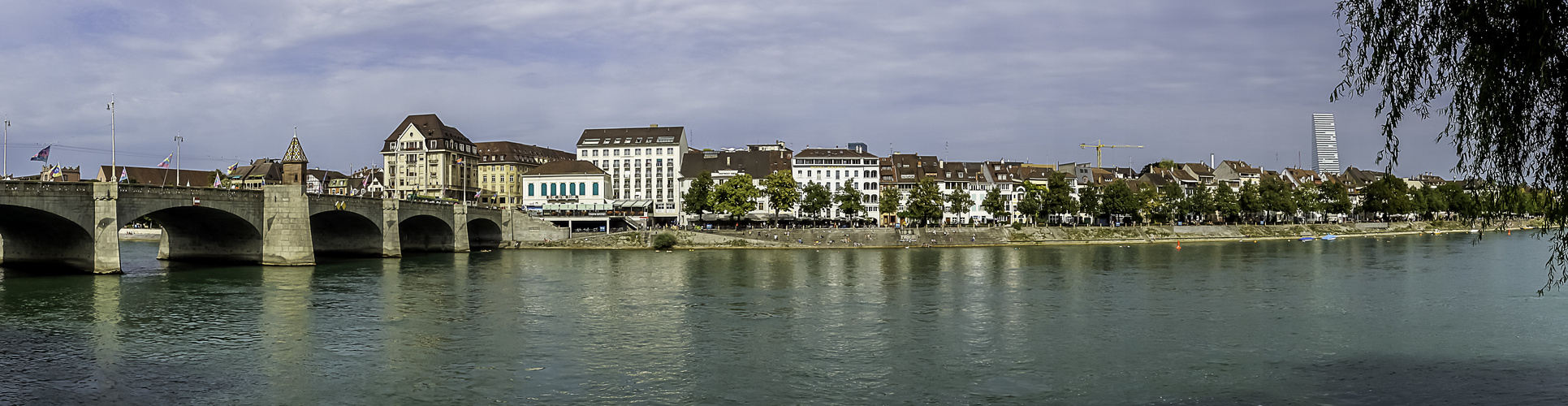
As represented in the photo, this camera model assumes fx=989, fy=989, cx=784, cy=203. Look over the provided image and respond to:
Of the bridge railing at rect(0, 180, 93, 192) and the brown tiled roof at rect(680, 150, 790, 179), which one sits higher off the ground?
the brown tiled roof at rect(680, 150, 790, 179)

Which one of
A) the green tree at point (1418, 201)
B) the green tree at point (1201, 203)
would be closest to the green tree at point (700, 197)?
the green tree at point (1201, 203)

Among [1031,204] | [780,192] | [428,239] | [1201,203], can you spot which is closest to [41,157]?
[428,239]

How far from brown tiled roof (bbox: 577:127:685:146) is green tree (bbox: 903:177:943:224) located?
3403cm

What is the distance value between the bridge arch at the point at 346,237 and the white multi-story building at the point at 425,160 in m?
51.9

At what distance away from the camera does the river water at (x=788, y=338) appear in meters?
23.0

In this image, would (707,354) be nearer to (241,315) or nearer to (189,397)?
(189,397)

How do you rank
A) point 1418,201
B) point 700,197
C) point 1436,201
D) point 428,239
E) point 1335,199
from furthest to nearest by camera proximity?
point 1436,201, point 1418,201, point 1335,199, point 700,197, point 428,239

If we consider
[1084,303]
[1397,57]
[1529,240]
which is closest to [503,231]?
[1084,303]

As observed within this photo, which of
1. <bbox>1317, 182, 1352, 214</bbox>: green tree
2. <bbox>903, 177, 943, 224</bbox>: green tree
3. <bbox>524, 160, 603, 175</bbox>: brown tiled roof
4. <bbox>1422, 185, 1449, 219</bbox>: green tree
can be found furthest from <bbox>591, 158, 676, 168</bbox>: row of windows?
<bbox>1422, 185, 1449, 219</bbox>: green tree

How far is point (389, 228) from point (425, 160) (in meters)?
60.0

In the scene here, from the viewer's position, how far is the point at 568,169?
12481cm

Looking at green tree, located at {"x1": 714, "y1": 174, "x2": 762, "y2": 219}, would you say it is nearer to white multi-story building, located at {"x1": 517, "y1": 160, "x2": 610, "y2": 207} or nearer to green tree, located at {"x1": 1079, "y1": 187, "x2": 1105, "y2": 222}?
white multi-story building, located at {"x1": 517, "y1": 160, "x2": 610, "y2": 207}

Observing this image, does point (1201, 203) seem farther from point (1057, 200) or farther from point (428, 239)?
point (428, 239)

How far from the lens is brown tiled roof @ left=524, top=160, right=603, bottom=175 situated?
407ft
